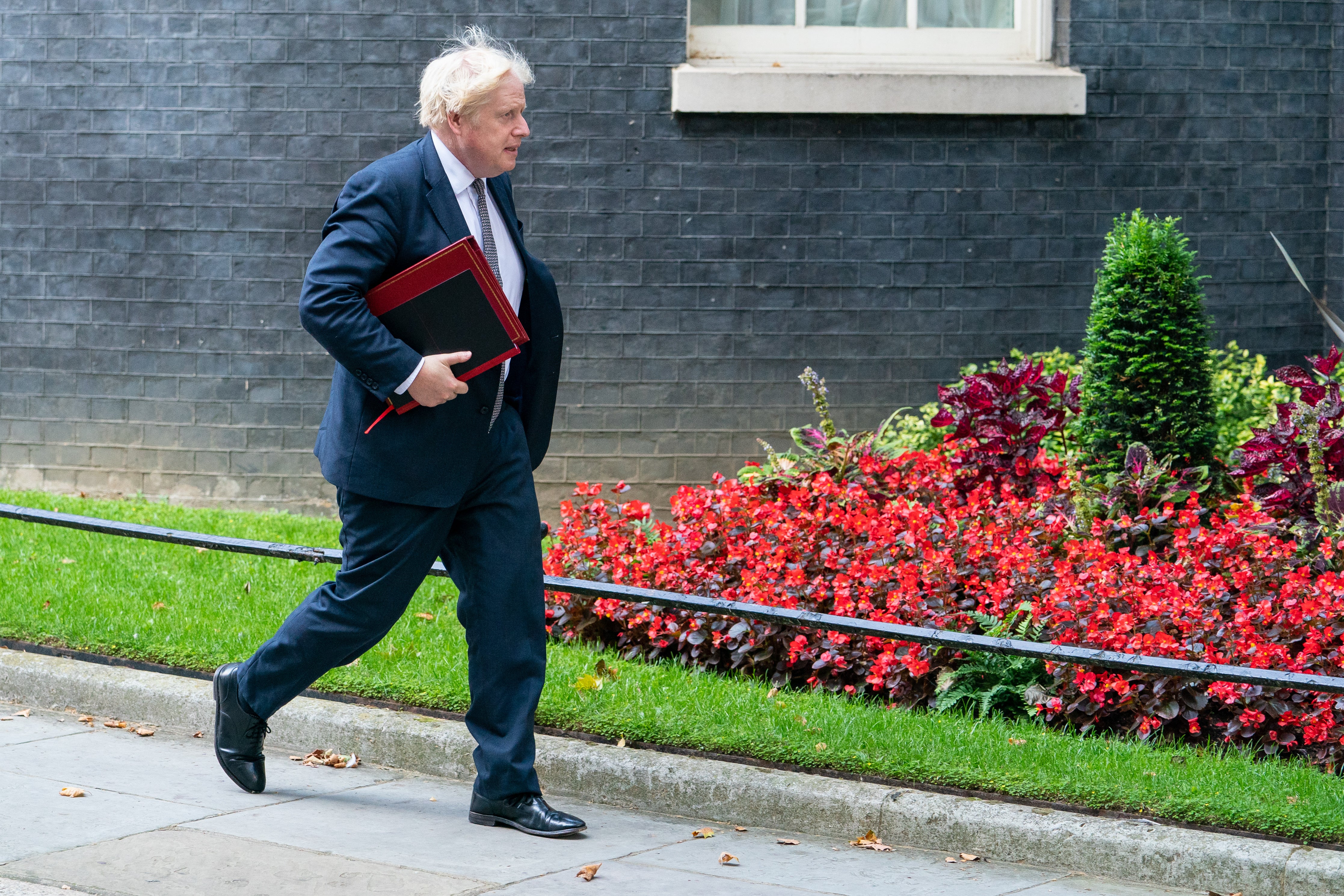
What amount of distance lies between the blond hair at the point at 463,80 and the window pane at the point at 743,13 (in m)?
4.62

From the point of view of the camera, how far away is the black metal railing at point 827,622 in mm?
4078

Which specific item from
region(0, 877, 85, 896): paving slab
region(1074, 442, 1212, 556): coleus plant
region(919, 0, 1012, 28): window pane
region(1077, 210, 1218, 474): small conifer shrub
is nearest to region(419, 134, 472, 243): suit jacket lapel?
region(0, 877, 85, 896): paving slab

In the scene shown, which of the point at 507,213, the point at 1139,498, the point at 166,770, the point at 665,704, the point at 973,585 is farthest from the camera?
the point at 1139,498

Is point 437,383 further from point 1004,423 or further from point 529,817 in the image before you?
point 1004,423

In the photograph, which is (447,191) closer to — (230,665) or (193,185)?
(230,665)

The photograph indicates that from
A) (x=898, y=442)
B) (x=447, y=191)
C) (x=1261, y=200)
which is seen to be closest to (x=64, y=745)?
(x=447, y=191)

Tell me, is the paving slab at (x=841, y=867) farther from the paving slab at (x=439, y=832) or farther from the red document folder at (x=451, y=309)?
the red document folder at (x=451, y=309)

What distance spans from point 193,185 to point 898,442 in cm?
410

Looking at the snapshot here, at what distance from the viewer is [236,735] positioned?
4.23m

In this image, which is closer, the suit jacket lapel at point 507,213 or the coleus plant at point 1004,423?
Answer: the suit jacket lapel at point 507,213

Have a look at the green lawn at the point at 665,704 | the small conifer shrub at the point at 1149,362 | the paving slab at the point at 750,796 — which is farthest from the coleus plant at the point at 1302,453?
the paving slab at the point at 750,796

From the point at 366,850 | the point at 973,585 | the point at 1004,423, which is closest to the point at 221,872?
the point at 366,850

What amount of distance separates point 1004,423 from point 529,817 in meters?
3.30

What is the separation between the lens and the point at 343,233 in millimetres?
3838
